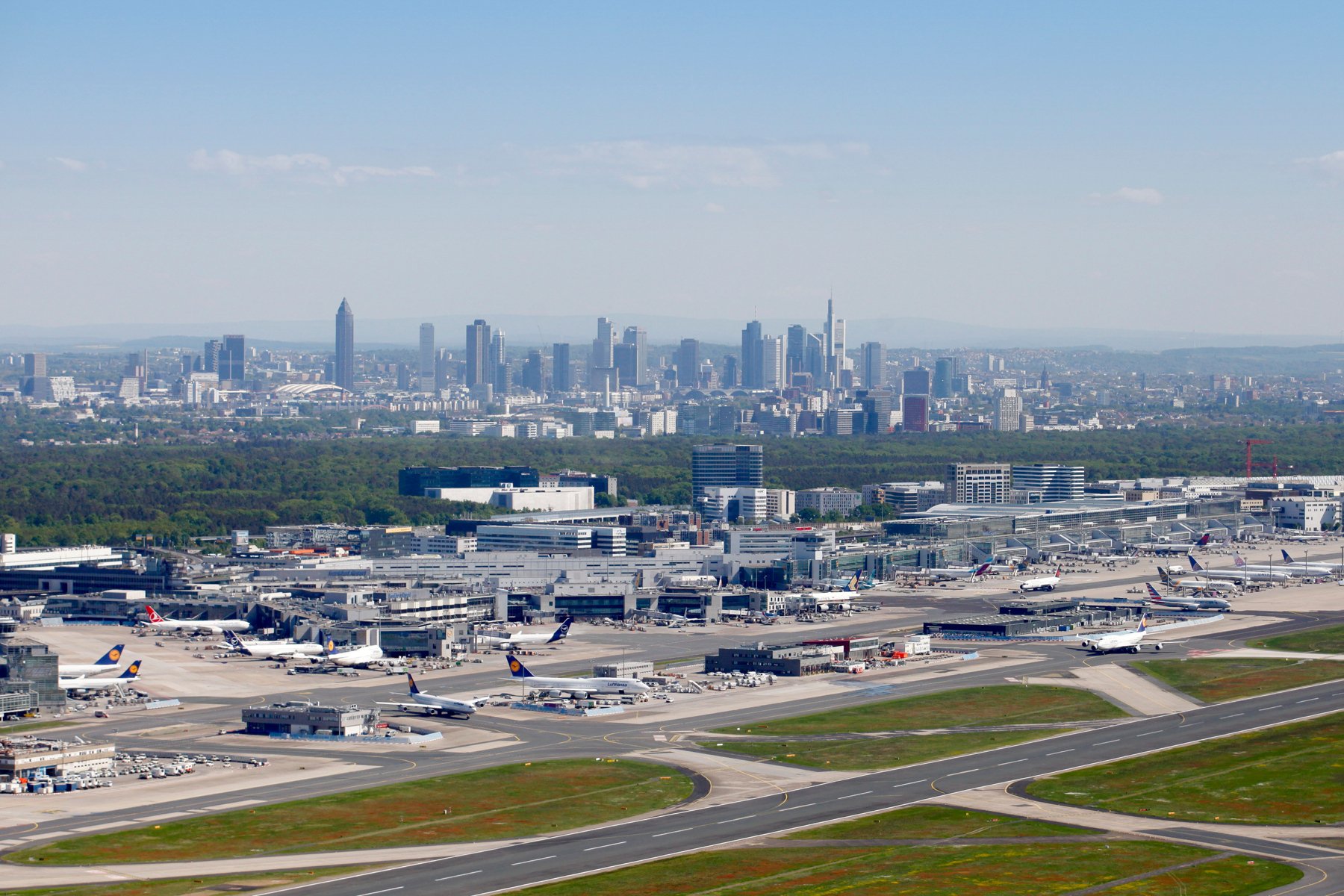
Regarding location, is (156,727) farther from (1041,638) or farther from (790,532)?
(790,532)

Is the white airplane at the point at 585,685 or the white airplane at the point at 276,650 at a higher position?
the white airplane at the point at 585,685

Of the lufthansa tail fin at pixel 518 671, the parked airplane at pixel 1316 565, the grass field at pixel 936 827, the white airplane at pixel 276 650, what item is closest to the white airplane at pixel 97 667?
the white airplane at pixel 276 650

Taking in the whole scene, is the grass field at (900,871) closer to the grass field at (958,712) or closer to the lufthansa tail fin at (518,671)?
the grass field at (958,712)

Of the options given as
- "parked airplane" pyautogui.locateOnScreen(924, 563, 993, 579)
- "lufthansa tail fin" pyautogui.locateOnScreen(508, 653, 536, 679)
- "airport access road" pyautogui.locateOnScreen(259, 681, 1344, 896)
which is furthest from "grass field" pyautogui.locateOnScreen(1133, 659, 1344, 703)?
"parked airplane" pyautogui.locateOnScreen(924, 563, 993, 579)

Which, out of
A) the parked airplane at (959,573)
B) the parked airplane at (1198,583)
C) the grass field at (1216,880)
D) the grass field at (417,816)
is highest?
the parked airplane at (1198,583)

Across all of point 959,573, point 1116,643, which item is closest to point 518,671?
point 1116,643

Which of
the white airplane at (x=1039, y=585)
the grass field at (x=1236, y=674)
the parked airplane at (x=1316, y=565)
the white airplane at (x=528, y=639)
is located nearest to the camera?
the grass field at (x=1236, y=674)

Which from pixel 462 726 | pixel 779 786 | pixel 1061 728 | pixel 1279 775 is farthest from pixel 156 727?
pixel 1279 775

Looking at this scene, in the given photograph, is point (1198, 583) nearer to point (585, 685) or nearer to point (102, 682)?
point (585, 685)

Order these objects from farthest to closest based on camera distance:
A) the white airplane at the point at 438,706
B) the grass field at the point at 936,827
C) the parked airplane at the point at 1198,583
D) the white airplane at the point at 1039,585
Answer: the white airplane at the point at 1039,585 → the parked airplane at the point at 1198,583 → the white airplane at the point at 438,706 → the grass field at the point at 936,827

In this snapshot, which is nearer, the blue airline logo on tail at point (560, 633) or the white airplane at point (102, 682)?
the white airplane at point (102, 682)
